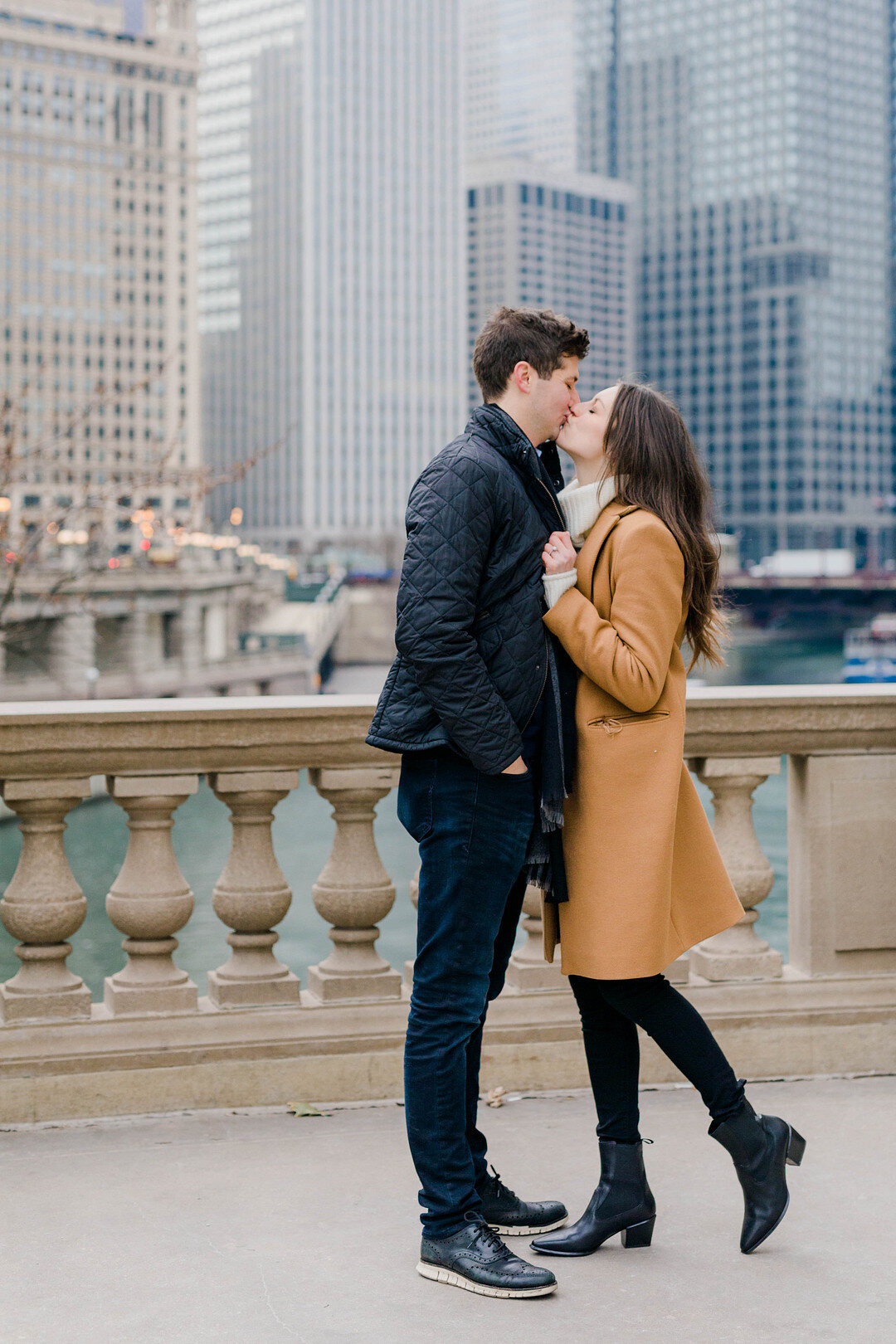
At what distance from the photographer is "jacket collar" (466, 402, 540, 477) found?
3129mm

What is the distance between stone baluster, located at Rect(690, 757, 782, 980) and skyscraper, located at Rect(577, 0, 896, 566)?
141m

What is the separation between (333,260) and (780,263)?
43.7 m

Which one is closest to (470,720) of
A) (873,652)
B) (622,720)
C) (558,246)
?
(622,720)

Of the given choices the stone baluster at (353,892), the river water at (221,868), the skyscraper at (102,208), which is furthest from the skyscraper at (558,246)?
the stone baluster at (353,892)

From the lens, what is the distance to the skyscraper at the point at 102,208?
5025 inches

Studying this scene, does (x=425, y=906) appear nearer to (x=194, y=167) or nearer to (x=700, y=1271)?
(x=700, y=1271)

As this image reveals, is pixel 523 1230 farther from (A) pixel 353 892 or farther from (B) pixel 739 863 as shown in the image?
(B) pixel 739 863

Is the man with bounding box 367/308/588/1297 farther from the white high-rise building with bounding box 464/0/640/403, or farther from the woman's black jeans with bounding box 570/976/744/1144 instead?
the white high-rise building with bounding box 464/0/640/403

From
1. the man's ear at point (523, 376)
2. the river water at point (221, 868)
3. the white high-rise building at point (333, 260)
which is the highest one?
the white high-rise building at point (333, 260)

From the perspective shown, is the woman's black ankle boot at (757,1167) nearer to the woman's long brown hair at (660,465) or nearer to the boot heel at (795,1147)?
the boot heel at (795,1147)

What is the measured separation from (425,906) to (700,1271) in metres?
0.93

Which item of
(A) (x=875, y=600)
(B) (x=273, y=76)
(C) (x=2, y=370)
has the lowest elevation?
(A) (x=875, y=600)

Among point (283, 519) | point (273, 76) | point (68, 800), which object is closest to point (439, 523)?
point (68, 800)

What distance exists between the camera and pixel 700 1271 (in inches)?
121
